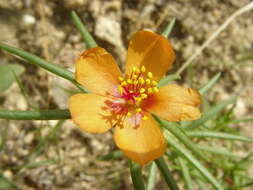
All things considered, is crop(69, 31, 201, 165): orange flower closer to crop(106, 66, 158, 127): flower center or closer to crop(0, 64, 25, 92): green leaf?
crop(106, 66, 158, 127): flower center

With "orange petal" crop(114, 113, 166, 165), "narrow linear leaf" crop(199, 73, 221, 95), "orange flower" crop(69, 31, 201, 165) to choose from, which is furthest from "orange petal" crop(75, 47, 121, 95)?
"narrow linear leaf" crop(199, 73, 221, 95)

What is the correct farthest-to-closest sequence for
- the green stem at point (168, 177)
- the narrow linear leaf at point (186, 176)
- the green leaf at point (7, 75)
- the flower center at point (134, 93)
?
the green leaf at point (7, 75) → the narrow linear leaf at point (186, 176) → the flower center at point (134, 93) → the green stem at point (168, 177)

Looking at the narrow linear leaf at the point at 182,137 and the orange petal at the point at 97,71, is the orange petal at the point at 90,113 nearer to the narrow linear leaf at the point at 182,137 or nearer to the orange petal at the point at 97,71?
the orange petal at the point at 97,71

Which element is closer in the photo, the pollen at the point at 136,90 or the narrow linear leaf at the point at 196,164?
the narrow linear leaf at the point at 196,164

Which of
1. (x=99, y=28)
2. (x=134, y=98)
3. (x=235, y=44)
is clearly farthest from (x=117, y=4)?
(x=134, y=98)

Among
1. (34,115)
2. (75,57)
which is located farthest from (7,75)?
(34,115)

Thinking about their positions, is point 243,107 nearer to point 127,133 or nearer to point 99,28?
point 99,28

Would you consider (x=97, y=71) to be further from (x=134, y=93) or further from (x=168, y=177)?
(x=168, y=177)

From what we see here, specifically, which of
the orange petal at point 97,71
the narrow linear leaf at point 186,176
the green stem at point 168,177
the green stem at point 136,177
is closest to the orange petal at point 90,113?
the orange petal at point 97,71
